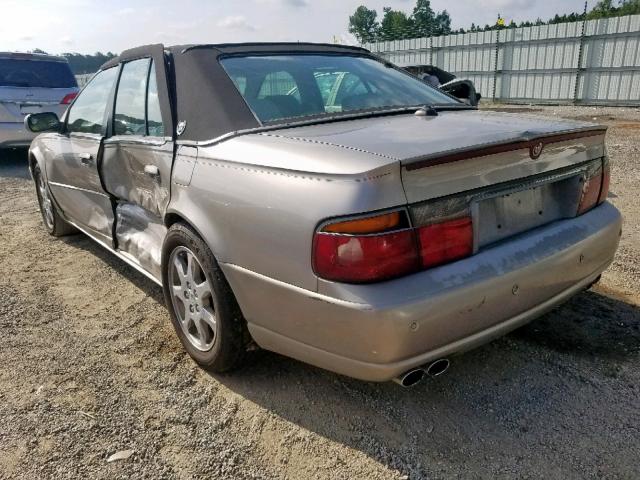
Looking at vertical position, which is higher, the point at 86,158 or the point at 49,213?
the point at 86,158

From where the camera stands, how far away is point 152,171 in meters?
2.82

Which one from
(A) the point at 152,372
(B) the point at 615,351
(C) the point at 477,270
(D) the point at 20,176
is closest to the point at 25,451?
(A) the point at 152,372

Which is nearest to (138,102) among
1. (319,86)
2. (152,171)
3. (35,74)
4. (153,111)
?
(153,111)

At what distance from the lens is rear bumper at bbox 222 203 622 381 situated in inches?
72.5

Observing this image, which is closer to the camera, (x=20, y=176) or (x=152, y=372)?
(x=152, y=372)

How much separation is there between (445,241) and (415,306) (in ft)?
0.93

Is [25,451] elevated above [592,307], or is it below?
above

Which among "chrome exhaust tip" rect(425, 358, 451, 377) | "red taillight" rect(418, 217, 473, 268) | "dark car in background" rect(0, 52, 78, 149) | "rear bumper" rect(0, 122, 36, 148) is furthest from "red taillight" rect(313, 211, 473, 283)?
"rear bumper" rect(0, 122, 36, 148)

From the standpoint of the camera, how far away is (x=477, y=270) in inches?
77.7

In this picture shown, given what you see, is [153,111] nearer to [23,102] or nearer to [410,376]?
[410,376]

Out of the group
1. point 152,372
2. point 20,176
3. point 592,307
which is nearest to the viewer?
point 152,372

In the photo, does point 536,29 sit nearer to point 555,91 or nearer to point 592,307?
point 555,91

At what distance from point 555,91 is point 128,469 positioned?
18.8 m

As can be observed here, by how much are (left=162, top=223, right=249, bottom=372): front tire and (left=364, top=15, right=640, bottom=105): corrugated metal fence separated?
15699 millimetres
